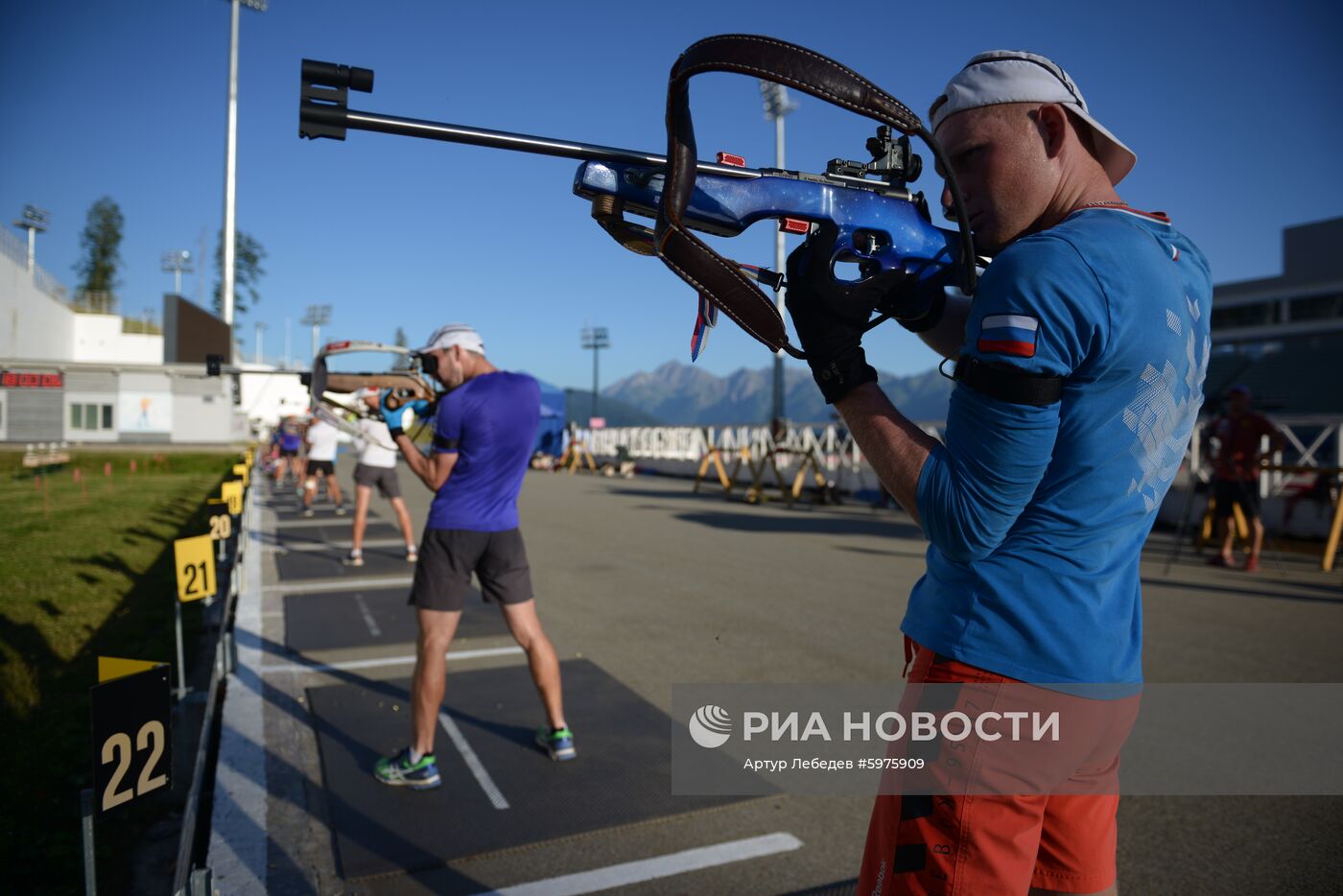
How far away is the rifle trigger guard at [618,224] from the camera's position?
1.68 metres

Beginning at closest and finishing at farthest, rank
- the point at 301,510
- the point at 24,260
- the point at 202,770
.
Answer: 1. the point at 202,770
2. the point at 301,510
3. the point at 24,260

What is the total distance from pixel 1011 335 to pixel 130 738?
2736mm

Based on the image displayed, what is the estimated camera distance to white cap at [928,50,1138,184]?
145 centimetres

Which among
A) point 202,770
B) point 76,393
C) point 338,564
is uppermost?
point 76,393

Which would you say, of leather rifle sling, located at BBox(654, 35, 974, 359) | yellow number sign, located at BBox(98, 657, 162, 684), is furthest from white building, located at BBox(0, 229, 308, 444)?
leather rifle sling, located at BBox(654, 35, 974, 359)

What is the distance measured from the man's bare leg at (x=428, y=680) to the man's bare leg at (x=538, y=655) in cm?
39

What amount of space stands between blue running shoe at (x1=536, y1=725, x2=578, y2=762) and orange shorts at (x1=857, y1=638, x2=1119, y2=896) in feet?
10.0

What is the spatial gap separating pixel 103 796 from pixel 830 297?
2437 mm

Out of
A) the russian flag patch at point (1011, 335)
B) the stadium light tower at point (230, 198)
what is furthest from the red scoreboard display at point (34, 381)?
the russian flag patch at point (1011, 335)

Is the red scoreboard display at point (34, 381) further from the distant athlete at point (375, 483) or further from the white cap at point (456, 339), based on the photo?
the white cap at point (456, 339)

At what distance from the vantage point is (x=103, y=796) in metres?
2.37

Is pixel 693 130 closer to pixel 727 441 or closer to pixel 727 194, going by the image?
pixel 727 194

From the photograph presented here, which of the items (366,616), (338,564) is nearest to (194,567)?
(366,616)

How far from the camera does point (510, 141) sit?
1656 millimetres
